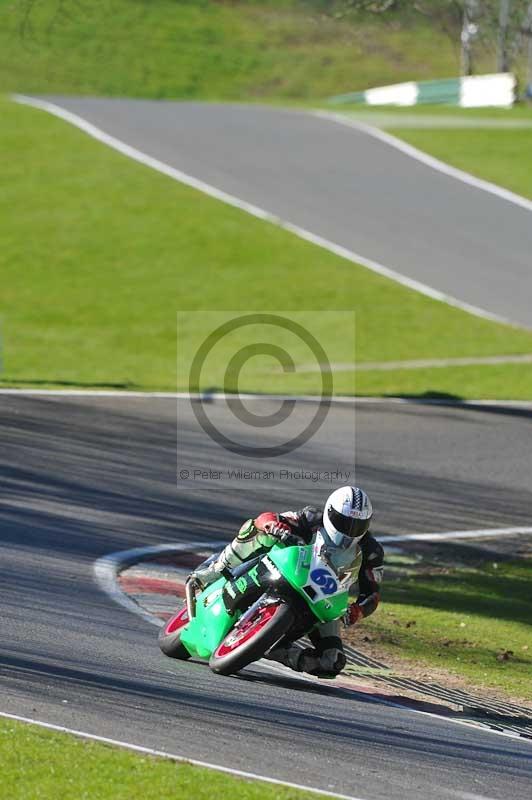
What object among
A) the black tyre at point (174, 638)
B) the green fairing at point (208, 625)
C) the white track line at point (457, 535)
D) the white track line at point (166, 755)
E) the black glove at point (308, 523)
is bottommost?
the white track line at point (457, 535)

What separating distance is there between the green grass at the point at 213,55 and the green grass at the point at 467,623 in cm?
4747

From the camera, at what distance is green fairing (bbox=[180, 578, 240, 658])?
9.32 metres

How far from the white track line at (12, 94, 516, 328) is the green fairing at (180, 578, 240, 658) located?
21.6m

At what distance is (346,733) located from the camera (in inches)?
314

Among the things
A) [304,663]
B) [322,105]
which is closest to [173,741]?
[304,663]

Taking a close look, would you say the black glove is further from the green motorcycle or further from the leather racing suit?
the green motorcycle

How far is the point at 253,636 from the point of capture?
8891mm

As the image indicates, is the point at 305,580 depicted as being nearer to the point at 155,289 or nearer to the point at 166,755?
the point at 166,755

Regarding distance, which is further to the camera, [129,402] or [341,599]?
[129,402]

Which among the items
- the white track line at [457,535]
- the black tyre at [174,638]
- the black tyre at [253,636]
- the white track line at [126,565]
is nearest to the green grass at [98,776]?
the black tyre at [253,636]

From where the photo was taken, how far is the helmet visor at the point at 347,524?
8.96m

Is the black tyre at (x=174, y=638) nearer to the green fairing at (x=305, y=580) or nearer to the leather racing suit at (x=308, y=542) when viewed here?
the leather racing suit at (x=308, y=542)

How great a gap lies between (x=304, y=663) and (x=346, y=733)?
1.10 meters

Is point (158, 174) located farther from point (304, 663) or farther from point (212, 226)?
point (304, 663)
